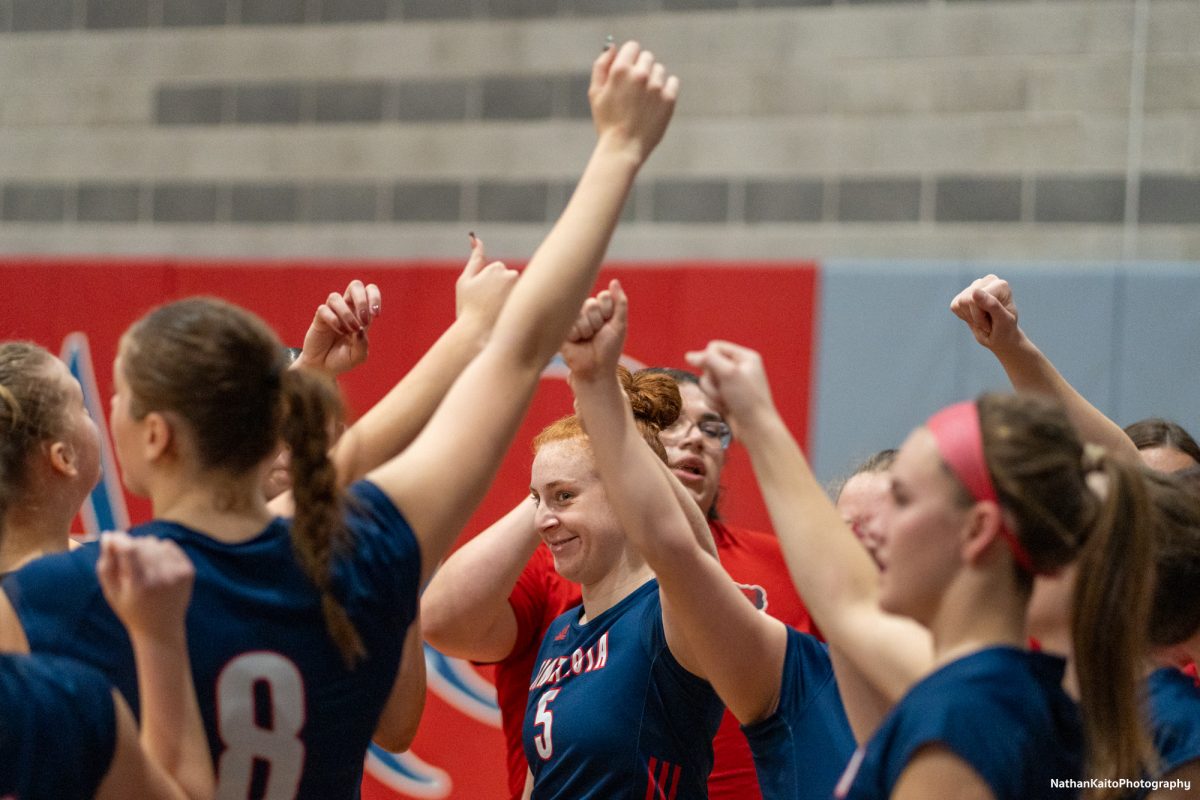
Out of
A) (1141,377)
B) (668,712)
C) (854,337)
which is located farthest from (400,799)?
(1141,377)

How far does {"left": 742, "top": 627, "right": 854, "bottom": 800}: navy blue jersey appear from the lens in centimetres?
211

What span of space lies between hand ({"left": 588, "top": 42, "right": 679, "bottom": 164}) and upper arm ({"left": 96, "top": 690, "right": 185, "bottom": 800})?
2.89 ft

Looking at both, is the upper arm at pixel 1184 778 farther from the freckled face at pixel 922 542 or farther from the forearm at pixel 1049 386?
the forearm at pixel 1049 386

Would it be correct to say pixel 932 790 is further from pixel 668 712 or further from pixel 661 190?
pixel 661 190

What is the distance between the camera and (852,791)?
147 cm

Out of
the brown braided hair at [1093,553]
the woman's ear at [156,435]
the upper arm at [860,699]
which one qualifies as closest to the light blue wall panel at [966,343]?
the upper arm at [860,699]

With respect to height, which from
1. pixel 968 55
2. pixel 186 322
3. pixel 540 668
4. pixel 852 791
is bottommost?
pixel 540 668

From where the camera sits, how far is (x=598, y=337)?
193 cm

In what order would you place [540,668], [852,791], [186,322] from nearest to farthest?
[852,791] < [186,322] < [540,668]

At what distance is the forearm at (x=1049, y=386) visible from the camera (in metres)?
2.50

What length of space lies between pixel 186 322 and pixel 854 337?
3281mm

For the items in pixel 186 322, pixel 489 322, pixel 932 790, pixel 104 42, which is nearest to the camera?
pixel 932 790

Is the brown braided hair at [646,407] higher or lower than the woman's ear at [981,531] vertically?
lower

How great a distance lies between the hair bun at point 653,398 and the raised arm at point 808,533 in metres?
1.02
